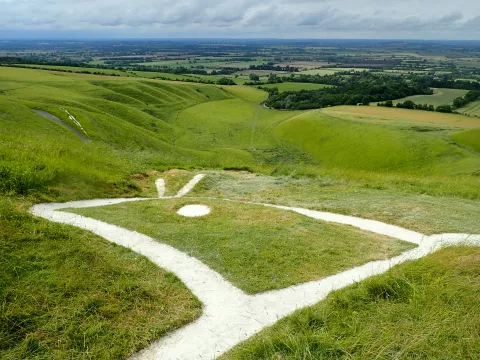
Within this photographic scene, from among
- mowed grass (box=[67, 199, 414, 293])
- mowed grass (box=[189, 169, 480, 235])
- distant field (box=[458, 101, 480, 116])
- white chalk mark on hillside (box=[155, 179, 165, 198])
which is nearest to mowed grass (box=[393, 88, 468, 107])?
distant field (box=[458, 101, 480, 116])

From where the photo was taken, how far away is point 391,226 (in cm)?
1791

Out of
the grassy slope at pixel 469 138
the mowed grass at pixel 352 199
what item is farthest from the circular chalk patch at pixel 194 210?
the grassy slope at pixel 469 138

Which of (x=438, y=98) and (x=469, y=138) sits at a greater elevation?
(x=438, y=98)

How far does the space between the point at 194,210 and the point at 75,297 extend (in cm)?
903

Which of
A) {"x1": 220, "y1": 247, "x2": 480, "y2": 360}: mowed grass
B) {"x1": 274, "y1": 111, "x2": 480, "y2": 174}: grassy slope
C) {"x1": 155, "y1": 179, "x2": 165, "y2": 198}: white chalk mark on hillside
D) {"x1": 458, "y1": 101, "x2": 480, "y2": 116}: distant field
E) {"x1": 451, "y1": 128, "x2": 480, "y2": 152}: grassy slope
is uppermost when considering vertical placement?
{"x1": 220, "y1": 247, "x2": 480, "y2": 360}: mowed grass

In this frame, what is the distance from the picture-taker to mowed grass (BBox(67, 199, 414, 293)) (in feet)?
40.8

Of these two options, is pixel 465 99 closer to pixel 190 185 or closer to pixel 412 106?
pixel 412 106

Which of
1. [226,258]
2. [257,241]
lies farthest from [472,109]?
[226,258]

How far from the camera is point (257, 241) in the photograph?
47.3 feet

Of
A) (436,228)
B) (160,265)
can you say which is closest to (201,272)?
(160,265)

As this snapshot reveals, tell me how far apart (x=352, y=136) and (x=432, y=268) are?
63.4 metres

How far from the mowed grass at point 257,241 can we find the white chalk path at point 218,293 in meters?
0.36

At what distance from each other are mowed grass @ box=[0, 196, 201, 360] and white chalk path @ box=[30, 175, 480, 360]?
0.45 m

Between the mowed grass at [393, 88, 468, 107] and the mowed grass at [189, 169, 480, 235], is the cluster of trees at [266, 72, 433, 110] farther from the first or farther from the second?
the mowed grass at [189, 169, 480, 235]
